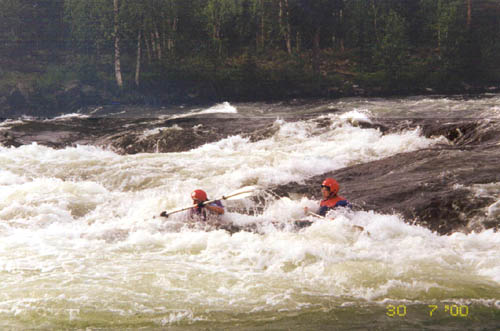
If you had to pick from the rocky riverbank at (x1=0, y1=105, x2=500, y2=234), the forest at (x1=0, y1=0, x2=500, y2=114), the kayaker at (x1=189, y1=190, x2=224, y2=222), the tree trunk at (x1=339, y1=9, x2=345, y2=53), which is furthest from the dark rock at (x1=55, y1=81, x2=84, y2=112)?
the kayaker at (x1=189, y1=190, x2=224, y2=222)

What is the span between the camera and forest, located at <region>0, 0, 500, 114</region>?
1370cm

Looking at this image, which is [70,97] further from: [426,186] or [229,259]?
[229,259]

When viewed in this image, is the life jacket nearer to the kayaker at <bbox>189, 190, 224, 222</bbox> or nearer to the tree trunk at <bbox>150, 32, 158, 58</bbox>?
the kayaker at <bbox>189, 190, 224, 222</bbox>

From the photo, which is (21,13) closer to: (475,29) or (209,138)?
(209,138)

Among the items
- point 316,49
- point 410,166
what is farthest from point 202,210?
point 316,49

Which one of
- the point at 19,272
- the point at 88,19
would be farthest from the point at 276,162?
the point at 88,19

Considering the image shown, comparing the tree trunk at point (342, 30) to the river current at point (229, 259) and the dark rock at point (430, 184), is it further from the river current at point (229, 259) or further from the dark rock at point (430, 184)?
the dark rock at point (430, 184)

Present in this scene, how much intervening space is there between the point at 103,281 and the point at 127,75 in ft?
38.9

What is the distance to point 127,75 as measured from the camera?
1473 cm

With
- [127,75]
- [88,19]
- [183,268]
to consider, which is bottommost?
[183,268]
